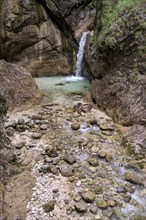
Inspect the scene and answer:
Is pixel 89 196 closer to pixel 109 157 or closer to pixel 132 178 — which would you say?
pixel 132 178

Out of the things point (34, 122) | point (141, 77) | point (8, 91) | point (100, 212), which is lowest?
point (100, 212)

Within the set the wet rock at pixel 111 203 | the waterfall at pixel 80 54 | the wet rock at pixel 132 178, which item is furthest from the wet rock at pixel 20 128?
the waterfall at pixel 80 54

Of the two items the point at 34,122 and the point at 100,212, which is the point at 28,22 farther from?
the point at 100,212

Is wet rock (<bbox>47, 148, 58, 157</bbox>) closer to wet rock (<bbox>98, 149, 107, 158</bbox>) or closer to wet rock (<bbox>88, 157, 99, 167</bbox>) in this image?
wet rock (<bbox>88, 157, 99, 167</bbox>)

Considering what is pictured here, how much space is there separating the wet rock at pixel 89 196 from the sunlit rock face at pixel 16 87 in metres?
4.76

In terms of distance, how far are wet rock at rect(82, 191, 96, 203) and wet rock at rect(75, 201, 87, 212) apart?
0.34ft

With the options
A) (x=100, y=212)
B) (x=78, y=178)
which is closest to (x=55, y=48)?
(x=78, y=178)

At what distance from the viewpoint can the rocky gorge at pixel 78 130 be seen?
486 cm

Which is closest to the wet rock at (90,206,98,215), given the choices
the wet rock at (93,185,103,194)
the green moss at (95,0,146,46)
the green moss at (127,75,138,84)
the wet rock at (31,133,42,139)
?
the wet rock at (93,185,103,194)

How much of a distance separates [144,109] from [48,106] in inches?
145

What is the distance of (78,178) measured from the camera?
550 centimetres

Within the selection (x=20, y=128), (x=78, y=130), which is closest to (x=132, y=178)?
(x=78, y=130)

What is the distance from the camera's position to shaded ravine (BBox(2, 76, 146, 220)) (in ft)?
15.4

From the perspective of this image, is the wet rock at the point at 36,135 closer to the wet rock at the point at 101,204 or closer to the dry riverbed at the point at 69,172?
the dry riverbed at the point at 69,172
